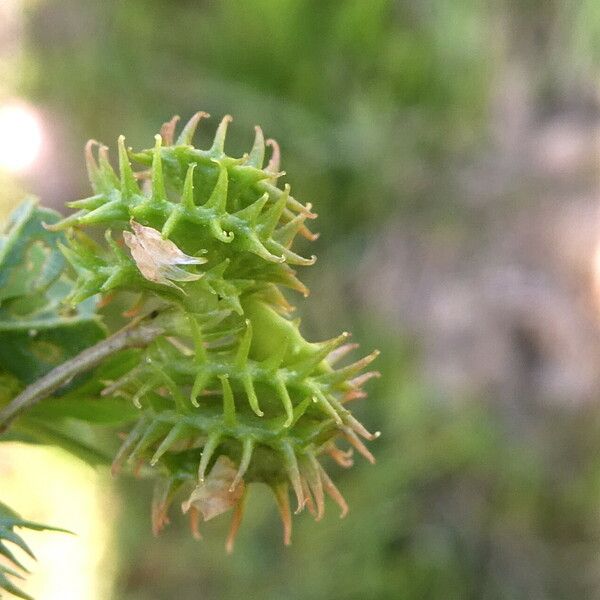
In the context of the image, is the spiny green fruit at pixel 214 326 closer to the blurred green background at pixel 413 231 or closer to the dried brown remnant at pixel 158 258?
the dried brown remnant at pixel 158 258

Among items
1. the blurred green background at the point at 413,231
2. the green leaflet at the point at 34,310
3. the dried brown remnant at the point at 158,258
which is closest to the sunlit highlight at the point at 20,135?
the blurred green background at the point at 413,231

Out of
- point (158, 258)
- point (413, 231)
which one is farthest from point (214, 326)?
point (413, 231)

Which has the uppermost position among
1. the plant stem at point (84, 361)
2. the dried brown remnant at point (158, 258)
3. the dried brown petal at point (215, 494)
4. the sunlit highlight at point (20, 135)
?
the sunlit highlight at point (20, 135)

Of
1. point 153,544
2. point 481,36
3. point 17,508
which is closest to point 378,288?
point 481,36

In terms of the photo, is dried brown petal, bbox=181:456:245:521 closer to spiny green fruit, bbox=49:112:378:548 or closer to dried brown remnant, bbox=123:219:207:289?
spiny green fruit, bbox=49:112:378:548

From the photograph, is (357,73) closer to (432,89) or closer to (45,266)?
(432,89)
